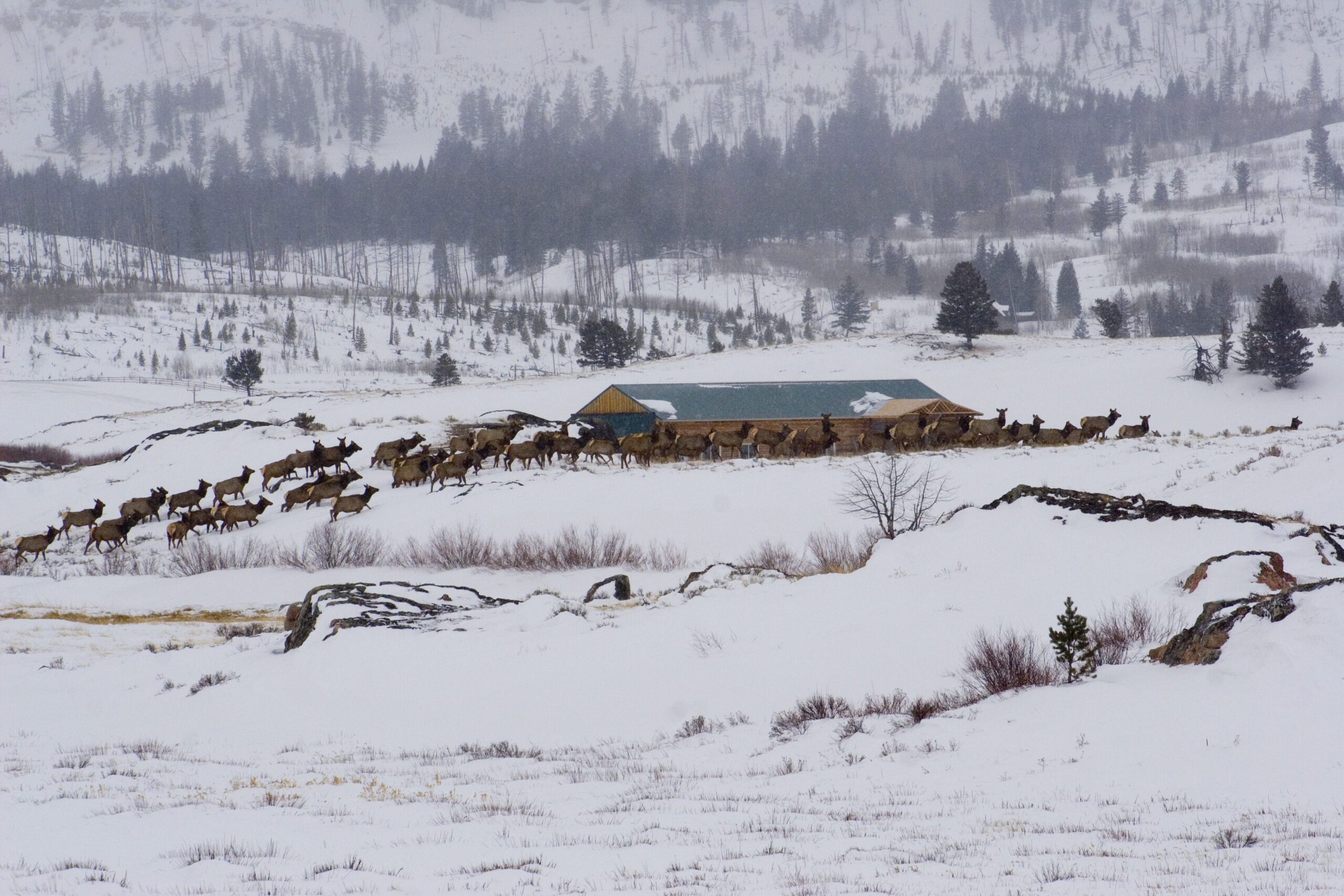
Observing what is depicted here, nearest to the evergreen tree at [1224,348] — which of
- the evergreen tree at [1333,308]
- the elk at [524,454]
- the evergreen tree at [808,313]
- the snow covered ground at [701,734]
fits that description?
the evergreen tree at [1333,308]

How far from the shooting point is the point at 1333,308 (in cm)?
7800

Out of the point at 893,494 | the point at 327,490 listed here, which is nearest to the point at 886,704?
the point at 893,494

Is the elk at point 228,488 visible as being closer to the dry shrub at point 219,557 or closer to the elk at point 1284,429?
the dry shrub at point 219,557

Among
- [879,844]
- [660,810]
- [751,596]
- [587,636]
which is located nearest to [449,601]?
[587,636]

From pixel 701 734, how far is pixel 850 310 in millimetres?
99821

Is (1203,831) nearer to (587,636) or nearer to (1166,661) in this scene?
(1166,661)

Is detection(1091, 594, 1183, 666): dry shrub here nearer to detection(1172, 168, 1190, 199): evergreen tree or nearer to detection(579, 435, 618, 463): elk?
detection(579, 435, 618, 463): elk

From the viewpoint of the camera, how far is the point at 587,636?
1214 cm

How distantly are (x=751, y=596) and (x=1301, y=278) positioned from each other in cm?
13706

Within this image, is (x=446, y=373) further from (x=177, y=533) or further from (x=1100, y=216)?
(x=1100, y=216)

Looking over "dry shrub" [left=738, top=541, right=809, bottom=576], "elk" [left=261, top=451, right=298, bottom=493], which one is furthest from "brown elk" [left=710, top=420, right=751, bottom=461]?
"elk" [left=261, top=451, right=298, bottom=493]

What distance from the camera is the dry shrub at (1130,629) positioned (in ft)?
29.3

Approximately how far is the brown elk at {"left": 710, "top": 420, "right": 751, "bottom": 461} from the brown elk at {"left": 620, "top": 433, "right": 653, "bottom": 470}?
2.97 metres

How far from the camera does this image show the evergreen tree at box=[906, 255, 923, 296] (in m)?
125
